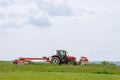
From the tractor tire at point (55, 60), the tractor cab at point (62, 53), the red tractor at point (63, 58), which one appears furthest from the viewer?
the tractor cab at point (62, 53)

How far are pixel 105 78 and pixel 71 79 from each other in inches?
126

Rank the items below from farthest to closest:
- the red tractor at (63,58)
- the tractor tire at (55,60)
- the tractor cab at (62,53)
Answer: the tractor cab at (62,53) < the red tractor at (63,58) < the tractor tire at (55,60)

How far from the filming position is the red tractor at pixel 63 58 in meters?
56.8

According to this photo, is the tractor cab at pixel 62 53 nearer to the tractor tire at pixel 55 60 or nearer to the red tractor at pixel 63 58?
the red tractor at pixel 63 58

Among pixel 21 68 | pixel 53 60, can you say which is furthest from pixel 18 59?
pixel 21 68

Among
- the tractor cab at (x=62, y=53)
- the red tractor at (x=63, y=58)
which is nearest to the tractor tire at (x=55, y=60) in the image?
the red tractor at (x=63, y=58)

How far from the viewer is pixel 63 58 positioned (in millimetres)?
57344

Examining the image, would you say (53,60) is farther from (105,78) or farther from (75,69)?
(105,78)

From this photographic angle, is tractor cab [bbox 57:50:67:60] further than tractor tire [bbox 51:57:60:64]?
Yes

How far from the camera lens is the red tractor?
186 ft

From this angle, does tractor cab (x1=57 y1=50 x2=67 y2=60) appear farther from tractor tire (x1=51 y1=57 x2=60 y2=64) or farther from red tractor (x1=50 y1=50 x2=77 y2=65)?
tractor tire (x1=51 y1=57 x2=60 y2=64)

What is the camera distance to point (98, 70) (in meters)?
44.5

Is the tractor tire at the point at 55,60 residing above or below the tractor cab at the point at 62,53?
below

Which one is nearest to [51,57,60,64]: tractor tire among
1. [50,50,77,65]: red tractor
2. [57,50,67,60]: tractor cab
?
[50,50,77,65]: red tractor
